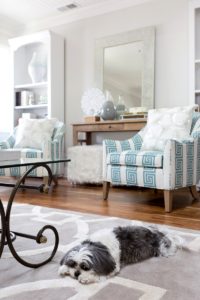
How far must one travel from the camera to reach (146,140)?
288cm

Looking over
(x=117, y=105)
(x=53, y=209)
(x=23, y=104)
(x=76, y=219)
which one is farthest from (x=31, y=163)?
(x=23, y=104)

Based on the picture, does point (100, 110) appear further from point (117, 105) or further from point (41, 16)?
point (41, 16)

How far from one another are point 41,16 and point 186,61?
232cm

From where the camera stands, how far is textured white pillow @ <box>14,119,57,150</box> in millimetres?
3689

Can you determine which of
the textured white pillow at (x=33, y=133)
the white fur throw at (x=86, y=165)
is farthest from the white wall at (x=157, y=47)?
the white fur throw at (x=86, y=165)

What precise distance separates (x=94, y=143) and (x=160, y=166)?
6.65ft

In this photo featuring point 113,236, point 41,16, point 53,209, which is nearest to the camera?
point 113,236

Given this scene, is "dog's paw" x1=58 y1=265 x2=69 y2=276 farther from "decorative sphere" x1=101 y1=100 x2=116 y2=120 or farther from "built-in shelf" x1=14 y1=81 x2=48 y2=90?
"built-in shelf" x1=14 y1=81 x2=48 y2=90

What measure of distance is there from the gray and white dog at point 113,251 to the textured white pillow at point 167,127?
4.52ft

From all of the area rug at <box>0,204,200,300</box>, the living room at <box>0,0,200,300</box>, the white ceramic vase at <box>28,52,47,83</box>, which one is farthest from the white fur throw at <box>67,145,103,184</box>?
the area rug at <box>0,204,200,300</box>

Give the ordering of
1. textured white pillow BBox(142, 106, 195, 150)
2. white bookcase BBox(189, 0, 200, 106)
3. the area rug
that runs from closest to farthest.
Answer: the area rug → textured white pillow BBox(142, 106, 195, 150) → white bookcase BBox(189, 0, 200, 106)

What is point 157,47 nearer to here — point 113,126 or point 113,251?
point 113,126

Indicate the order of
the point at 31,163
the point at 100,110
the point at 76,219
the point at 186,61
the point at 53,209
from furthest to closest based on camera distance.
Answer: the point at 100,110 → the point at 186,61 → the point at 53,209 → the point at 76,219 → the point at 31,163

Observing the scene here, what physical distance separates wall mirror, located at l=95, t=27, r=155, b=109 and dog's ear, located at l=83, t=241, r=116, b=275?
2.77 meters
